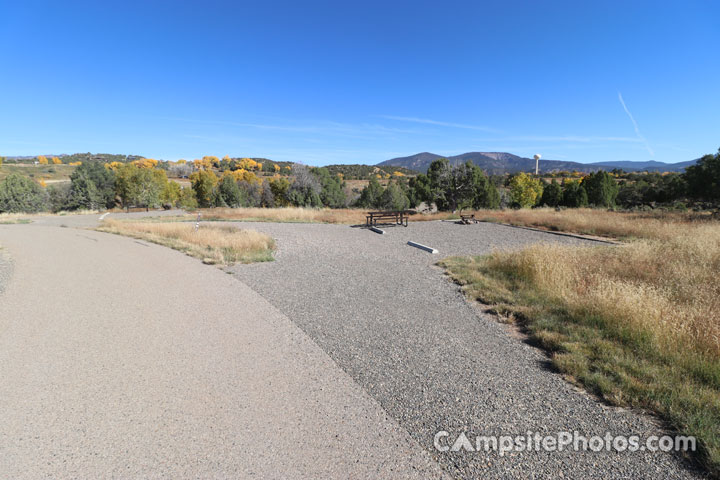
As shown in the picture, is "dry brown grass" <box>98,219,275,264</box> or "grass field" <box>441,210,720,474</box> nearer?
"grass field" <box>441,210,720,474</box>

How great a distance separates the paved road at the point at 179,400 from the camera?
7.24 feet

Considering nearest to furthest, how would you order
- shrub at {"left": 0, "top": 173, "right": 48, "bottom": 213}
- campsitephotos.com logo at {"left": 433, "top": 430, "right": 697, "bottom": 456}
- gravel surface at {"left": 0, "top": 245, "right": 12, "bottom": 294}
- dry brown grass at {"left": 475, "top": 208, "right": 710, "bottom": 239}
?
1. campsitephotos.com logo at {"left": 433, "top": 430, "right": 697, "bottom": 456}
2. gravel surface at {"left": 0, "top": 245, "right": 12, "bottom": 294}
3. dry brown grass at {"left": 475, "top": 208, "right": 710, "bottom": 239}
4. shrub at {"left": 0, "top": 173, "right": 48, "bottom": 213}

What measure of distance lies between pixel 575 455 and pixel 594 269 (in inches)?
242

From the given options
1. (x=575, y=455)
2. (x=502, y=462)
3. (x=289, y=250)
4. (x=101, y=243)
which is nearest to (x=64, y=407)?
(x=502, y=462)

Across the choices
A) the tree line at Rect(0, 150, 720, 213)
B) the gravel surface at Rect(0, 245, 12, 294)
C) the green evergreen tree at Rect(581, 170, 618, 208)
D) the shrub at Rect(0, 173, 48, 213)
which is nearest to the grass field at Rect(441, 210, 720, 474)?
the gravel surface at Rect(0, 245, 12, 294)

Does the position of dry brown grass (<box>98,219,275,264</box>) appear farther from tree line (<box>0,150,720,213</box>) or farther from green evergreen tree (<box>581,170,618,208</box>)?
green evergreen tree (<box>581,170,618,208</box>)

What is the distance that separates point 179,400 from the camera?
9.49ft

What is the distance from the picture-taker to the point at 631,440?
2.47 meters

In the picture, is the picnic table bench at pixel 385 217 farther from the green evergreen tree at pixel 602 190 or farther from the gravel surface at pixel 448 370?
the green evergreen tree at pixel 602 190

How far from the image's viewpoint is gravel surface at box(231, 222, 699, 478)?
7.45 ft

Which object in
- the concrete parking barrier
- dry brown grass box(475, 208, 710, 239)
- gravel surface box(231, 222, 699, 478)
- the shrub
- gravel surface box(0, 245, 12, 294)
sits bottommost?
gravel surface box(231, 222, 699, 478)

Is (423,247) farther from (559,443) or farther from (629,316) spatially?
(559,443)

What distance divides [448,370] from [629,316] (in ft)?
9.68

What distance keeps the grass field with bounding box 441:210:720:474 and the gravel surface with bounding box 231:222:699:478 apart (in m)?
0.31
